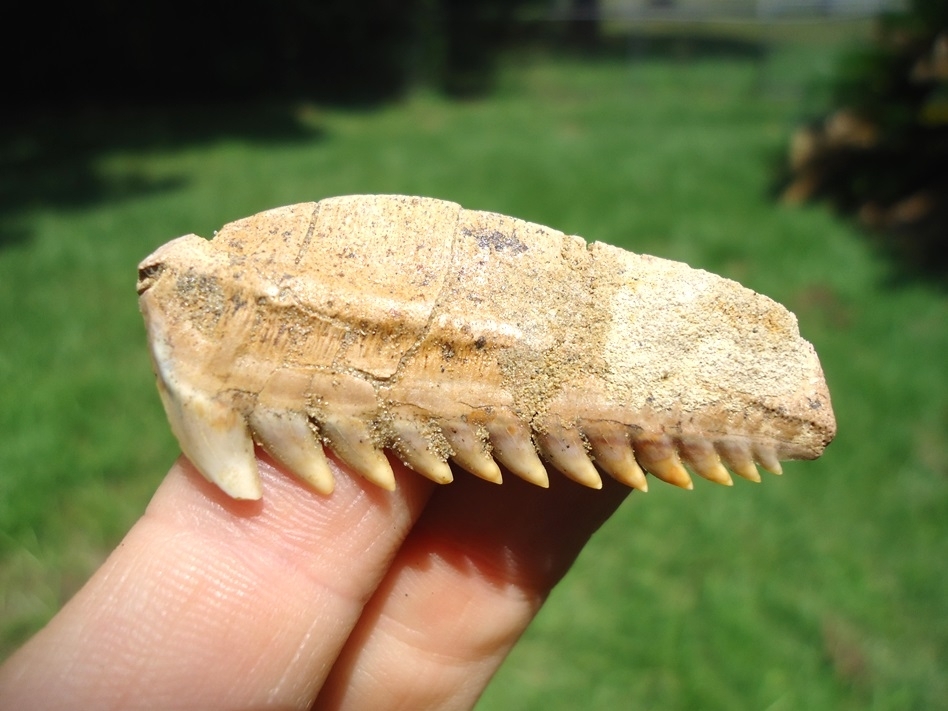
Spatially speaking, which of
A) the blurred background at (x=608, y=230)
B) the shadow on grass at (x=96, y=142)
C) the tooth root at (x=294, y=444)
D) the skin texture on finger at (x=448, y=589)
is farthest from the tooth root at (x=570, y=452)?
the shadow on grass at (x=96, y=142)

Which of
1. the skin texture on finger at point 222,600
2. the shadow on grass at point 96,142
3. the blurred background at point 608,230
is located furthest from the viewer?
the shadow on grass at point 96,142

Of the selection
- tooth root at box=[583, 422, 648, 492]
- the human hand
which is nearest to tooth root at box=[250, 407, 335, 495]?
the human hand

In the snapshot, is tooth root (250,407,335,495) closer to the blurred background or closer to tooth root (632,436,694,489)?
tooth root (632,436,694,489)

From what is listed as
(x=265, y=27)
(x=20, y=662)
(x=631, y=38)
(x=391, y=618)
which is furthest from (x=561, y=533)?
(x=631, y=38)

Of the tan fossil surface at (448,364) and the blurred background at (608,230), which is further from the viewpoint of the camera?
the blurred background at (608,230)

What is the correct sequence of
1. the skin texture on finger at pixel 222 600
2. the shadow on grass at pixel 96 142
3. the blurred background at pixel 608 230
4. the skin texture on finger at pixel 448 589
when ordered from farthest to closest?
1. the shadow on grass at pixel 96 142
2. the blurred background at pixel 608 230
3. the skin texture on finger at pixel 448 589
4. the skin texture on finger at pixel 222 600

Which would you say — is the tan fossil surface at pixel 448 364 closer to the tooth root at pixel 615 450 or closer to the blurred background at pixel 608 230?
the tooth root at pixel 615 450

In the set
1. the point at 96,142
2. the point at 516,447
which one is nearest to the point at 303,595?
the point at 516,447
